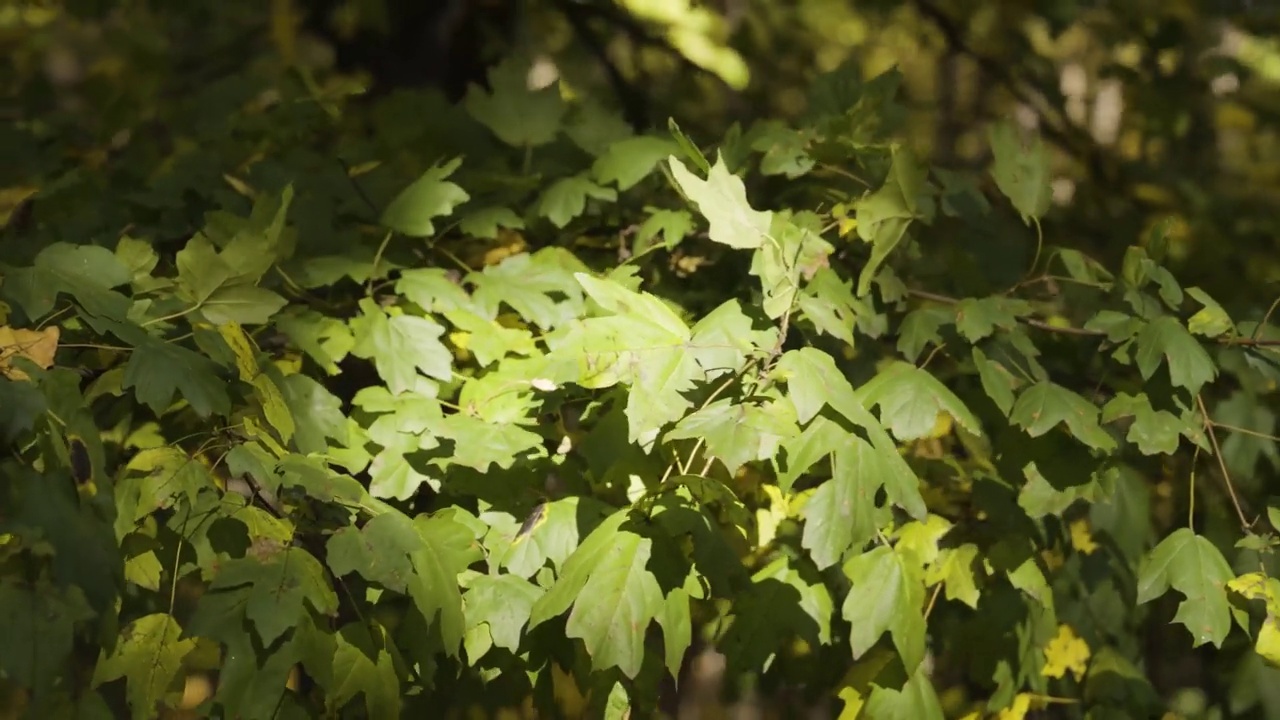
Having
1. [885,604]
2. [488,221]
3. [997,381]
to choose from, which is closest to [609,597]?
[885,604]

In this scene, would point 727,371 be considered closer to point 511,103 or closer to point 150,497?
point 150,497

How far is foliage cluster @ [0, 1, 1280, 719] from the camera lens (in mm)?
1238

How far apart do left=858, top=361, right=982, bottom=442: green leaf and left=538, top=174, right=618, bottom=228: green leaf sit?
56 cm

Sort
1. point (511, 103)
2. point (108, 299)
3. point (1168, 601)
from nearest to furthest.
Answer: point (108, 299)
point (511, 103)
point (1168, 601)

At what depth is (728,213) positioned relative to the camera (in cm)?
139

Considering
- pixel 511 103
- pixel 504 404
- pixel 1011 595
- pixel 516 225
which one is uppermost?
pixel 511 103

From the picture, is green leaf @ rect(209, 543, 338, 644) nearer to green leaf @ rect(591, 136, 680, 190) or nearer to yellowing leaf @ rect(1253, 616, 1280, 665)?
green leaf @ rect(591, 136, 680, 190)

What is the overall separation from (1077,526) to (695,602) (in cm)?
90


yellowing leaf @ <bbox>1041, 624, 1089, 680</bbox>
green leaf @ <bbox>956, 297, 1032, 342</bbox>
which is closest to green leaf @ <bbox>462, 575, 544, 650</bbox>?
green leaf @ <bbox>956, 297, 1032, 342</bbox>

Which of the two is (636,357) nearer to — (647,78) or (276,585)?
(276,585)

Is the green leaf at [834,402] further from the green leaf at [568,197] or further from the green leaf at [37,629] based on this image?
the green leaf at [37,629]

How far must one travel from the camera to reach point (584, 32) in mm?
2703

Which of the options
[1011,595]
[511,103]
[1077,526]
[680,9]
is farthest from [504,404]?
[1077,526]

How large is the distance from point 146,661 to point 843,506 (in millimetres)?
850
